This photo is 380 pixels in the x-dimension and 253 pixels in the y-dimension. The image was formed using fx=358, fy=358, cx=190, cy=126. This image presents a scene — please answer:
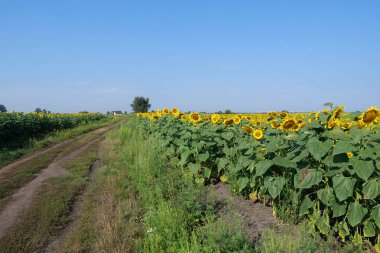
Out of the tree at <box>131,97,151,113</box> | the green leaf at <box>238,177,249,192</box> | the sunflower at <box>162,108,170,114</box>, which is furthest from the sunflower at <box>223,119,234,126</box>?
the tree at <box>131,97,151,113</box>

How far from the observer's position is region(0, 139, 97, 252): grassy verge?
4.94m

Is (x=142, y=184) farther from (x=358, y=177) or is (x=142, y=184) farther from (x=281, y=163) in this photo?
(x=358, y=177)

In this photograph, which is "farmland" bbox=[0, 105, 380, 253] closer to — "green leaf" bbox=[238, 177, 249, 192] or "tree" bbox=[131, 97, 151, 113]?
"green leaf" bbox=[238, 177, 249, 192]

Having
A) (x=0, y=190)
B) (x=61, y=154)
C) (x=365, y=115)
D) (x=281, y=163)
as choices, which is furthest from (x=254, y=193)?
(x=61, y=154)

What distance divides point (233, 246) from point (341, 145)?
1487 mm

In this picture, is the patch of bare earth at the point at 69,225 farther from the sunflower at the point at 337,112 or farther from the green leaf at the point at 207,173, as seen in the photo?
the sunflower at the point at 337,112

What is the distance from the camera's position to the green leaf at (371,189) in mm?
3391

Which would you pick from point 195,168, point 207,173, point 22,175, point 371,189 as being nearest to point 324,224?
point 371,189

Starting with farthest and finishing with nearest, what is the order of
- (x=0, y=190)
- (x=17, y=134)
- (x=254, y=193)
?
(x=17, y=134), (x=0, y=190), (x=254, y=193)

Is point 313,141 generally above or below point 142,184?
above

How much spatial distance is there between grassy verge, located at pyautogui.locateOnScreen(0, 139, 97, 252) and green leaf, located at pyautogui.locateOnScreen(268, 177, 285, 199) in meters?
3.18

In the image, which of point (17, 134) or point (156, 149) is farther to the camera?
point (17, 134)

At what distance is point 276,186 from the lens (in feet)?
14.8

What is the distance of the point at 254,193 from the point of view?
535 cm
